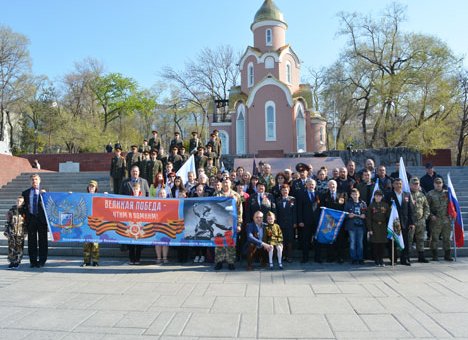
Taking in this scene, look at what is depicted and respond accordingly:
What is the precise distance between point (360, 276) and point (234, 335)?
352 cm

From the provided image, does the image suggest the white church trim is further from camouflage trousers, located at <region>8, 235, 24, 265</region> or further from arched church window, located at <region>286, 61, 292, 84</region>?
camouflage trousers, located at <region>8, 235, 24, 265</region>

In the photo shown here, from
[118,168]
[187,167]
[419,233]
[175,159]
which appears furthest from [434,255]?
[118,168]

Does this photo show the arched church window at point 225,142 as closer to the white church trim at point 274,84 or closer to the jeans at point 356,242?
the white church trim at point 274,84

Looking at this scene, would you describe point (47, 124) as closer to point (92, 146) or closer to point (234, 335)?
point (92, 146)

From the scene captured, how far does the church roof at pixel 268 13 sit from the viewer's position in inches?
1289

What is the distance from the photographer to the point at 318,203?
8016mm

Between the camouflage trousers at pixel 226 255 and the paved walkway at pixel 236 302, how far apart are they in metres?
0.33

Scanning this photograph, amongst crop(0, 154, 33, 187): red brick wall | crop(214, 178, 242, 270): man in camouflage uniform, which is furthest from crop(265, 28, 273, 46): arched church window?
crop(214, 178, 242, 270): man in camouflage uniform

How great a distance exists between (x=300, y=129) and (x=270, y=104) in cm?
338

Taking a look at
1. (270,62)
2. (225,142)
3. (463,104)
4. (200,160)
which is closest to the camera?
(200,160)

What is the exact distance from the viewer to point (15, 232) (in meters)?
7.87

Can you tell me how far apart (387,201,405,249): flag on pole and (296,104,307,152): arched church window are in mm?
23088

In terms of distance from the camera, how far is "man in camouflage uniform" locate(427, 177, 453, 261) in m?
7.93

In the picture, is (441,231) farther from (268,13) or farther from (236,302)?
(268,13)
